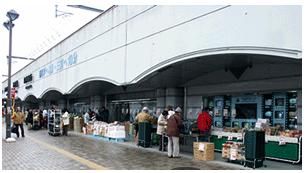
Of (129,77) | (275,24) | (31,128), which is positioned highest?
(275,24)

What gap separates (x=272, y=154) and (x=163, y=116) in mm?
4270

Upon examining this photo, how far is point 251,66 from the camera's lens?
42.7ft

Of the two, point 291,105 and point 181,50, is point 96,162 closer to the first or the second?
point 181,50

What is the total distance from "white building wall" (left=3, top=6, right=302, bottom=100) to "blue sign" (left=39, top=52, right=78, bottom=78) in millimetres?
385

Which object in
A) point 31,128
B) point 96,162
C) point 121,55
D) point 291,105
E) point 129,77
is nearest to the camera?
point 96,162

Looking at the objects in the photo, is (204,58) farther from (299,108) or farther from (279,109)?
(299,108)

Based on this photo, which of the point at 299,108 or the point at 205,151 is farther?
the point at 299,108

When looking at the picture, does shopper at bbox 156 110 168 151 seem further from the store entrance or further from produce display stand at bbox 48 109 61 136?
produce display stand at bbox 48 109 61 136

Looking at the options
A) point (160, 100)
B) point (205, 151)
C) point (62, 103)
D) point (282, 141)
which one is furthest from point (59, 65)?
point (282, 141)

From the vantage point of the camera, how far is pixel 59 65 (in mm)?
27562

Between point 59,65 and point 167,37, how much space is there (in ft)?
54.1

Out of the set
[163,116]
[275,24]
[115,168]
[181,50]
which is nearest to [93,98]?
[163,116]

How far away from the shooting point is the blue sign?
2377cm

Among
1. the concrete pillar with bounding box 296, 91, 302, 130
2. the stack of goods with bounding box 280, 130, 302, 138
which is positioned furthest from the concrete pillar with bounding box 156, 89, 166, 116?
the stack of goods with bounding box 280, 130, 302, 138
